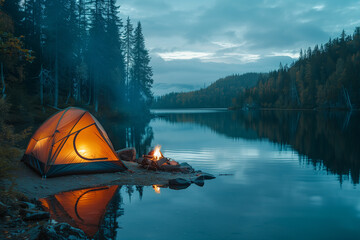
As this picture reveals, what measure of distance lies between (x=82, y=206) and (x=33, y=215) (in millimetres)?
1464

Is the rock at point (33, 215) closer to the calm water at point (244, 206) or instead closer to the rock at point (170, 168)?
the calm water at point (244, 206)

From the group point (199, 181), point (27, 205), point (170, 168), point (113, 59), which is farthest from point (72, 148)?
point (113, 59)

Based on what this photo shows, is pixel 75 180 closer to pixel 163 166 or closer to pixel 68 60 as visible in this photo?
pixel 163 166

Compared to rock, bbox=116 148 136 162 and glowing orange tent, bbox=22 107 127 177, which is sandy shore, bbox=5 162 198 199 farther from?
rock, bbox=116 148 136 162

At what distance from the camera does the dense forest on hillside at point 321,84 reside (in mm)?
90312

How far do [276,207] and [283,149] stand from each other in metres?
12.6

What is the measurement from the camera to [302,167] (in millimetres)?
14141

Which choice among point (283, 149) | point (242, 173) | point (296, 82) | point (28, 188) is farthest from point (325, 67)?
point (28, 188)

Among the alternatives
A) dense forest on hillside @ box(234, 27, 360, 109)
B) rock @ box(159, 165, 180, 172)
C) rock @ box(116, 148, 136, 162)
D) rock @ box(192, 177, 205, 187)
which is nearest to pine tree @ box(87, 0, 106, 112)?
rock @ box(116, 148, 136, 162)

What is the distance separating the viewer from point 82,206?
7.83 meters

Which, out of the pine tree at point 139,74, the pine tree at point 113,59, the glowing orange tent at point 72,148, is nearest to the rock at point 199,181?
the glowing orange tent at point 72,148

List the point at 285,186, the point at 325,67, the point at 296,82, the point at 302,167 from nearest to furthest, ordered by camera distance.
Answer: the point at 285,186 < the point at 302,167 < the point at 325,67 < the point at 296,82

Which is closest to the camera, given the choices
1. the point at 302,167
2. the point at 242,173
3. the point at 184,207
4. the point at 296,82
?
the point at 184,207

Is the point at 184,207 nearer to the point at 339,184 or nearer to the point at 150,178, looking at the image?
the point at 150,178
